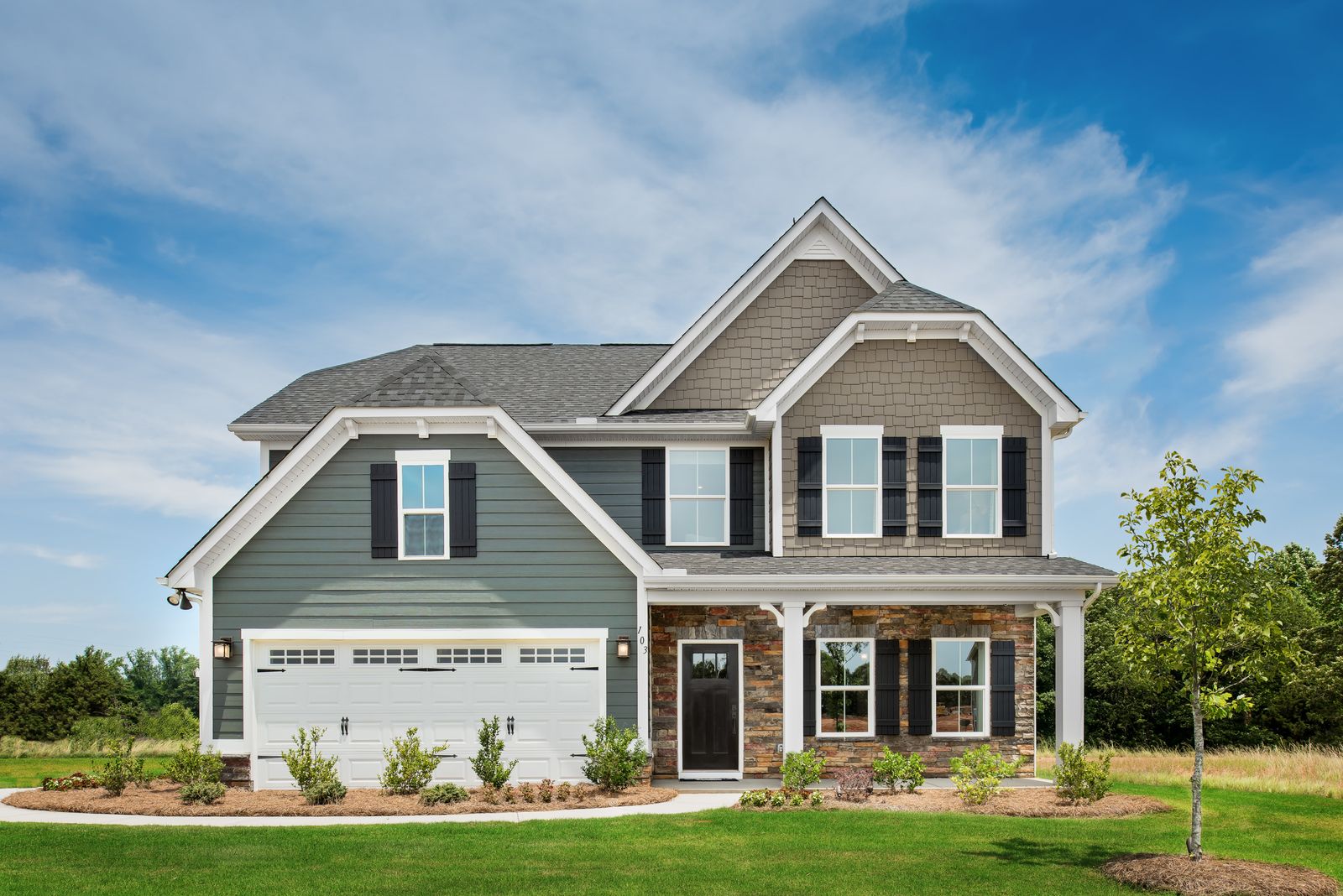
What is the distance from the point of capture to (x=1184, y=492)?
11508 mm

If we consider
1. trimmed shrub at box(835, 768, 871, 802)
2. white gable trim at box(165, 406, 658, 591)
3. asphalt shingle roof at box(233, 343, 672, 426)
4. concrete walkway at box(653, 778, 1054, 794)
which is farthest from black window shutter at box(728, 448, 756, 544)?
trimmed shrub at box(835, 768, 871, 802)

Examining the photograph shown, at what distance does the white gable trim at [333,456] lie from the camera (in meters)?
16.2

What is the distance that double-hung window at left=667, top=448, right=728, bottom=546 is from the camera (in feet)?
62.0

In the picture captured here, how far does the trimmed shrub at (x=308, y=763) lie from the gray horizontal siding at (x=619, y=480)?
576 centimetres

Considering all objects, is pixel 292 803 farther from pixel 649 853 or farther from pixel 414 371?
pixel 414 371

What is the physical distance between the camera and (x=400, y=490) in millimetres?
16547

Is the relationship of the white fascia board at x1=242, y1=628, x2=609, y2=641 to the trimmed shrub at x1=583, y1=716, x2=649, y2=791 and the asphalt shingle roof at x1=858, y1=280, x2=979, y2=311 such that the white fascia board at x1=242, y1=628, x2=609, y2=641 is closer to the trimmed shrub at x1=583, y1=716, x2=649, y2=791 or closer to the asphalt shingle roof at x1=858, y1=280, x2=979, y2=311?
the trimmed shrub at x1=583, y1=716, x2=649, y2=791

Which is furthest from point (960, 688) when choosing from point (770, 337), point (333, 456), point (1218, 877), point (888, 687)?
point (333, 456)

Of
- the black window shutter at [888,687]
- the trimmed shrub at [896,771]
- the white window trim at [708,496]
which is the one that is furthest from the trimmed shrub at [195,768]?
the black window shutter at [888,687]

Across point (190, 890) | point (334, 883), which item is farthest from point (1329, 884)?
point (190, 890)

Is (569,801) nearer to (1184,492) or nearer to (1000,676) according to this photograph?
(1000,676)

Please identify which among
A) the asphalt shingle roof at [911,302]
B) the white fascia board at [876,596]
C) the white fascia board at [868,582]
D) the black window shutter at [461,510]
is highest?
the asphalt shingle roof at [911,302]

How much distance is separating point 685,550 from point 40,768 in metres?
14.1

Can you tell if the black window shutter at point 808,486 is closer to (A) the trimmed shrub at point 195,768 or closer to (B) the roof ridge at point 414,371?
(B) the roof ridge at point 414,371
